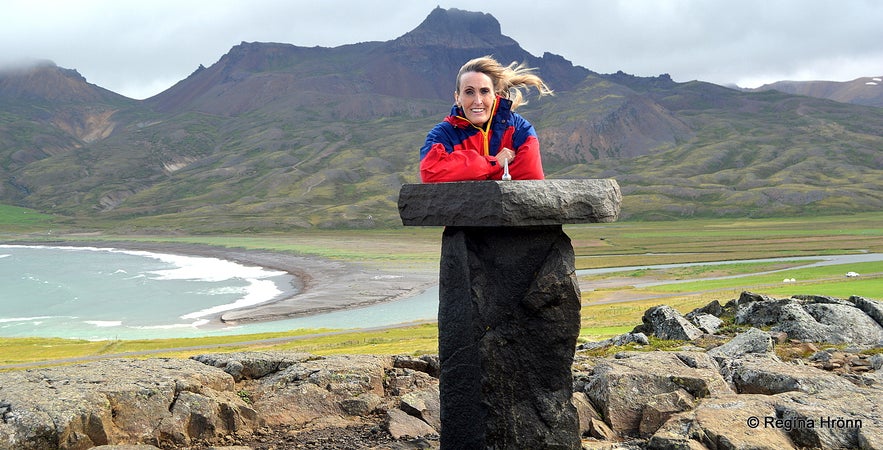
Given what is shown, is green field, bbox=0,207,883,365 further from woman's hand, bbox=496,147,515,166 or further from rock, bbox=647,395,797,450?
woman's hand, bbox=496,147,515,166

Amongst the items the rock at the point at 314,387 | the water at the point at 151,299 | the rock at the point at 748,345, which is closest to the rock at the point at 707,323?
the rock at the point at 748,345

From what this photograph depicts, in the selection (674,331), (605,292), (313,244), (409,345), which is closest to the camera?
(674,331)

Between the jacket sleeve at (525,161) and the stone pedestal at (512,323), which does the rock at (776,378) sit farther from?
the jacket sleeve at (525,161)

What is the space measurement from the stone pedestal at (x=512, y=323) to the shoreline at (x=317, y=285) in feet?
188

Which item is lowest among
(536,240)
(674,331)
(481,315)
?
(674,331)

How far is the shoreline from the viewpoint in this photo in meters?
69.4

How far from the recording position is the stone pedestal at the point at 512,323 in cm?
999

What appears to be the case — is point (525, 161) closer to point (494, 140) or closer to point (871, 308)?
point (494, 140)

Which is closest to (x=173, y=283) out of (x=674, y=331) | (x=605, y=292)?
(x=605, y=292)

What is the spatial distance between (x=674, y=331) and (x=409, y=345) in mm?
21147

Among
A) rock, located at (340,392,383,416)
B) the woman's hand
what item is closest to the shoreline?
rock, located at (340,392,383,416)

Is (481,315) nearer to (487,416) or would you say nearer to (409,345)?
(487,416)

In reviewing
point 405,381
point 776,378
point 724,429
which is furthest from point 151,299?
point 724,429

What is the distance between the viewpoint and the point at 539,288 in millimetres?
9898
